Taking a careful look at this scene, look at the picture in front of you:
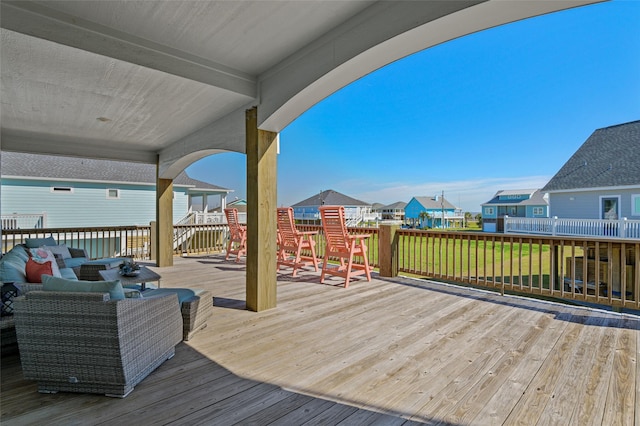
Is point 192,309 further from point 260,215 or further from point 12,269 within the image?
point 12,269

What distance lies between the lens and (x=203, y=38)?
9.46 feet

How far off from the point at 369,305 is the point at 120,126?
5217mm

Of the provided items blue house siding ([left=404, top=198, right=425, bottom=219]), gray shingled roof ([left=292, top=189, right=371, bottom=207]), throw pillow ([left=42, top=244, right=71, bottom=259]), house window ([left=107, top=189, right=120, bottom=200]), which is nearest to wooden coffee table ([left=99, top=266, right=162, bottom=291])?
throw pillow ([left=42, top=244, right=71, bottom=259])

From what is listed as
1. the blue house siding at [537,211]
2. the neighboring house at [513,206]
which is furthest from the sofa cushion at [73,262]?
the blue house siding at [537,211]

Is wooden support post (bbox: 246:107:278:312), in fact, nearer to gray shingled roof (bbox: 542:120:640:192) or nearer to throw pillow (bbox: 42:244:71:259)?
throw pillow (bbox: 42:244:71:259)

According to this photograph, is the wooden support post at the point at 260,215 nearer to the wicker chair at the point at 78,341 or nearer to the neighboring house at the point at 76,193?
the wicker chair at the point at 78,341

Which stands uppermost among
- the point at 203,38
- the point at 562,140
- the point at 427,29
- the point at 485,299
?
the point at 562,140

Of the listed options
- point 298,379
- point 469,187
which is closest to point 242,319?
point 298,379

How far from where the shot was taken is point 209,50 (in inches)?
124

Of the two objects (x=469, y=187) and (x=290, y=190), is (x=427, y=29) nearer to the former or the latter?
(x=290, y=190)

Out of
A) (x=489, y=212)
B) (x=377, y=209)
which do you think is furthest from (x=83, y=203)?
(x=377, y=209)

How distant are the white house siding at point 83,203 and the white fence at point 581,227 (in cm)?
1598

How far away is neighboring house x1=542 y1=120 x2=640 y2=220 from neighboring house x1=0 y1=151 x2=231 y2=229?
659 inches

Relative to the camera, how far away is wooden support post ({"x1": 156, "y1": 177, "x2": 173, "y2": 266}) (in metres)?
7.02
